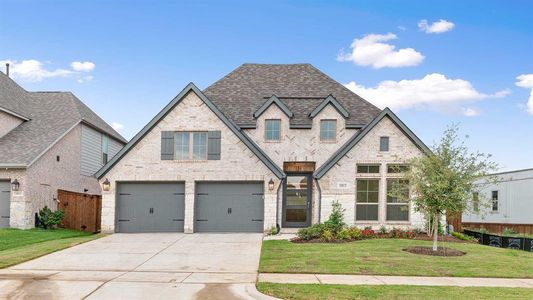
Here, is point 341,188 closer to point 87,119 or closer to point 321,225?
point 321,225

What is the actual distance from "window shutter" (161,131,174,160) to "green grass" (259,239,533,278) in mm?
7207

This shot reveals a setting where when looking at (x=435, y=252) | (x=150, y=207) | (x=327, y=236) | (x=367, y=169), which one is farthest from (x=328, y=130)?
(x=150, y=207)

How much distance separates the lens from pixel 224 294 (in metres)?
10.5

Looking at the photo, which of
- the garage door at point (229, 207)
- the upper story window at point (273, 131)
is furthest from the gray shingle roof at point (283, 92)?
the garage door at point (229, 207)

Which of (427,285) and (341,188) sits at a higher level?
(341,188)

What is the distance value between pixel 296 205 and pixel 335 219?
11.1 ft

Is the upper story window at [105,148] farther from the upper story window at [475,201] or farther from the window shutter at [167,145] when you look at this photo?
the upper story window at [475,201]

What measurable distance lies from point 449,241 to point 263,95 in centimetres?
1252

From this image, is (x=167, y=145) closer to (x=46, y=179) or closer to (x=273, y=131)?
(x=273, y=131)

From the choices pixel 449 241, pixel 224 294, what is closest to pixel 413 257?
pixel 449 241

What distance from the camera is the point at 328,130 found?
81.4ft

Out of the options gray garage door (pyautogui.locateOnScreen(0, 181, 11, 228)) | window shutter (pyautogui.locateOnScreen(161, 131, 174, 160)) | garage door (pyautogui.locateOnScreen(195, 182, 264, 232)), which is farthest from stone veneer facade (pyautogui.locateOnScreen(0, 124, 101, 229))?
garage door (pyautogui.locateOnScreen(195, 182, 264, 232))

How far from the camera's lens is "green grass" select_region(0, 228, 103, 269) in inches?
612

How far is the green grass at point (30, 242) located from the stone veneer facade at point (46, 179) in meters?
1.16
